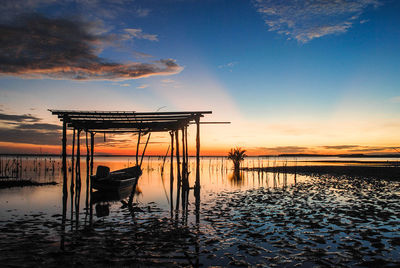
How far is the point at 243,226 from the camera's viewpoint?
32.6ft

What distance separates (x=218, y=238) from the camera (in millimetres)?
8516

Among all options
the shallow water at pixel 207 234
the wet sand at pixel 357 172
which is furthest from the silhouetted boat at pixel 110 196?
the wet sand at pixel 357 172

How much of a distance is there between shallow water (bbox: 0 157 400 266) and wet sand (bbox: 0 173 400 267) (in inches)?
1.0

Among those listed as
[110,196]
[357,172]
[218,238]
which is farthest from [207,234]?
[357,172]

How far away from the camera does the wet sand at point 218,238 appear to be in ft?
22.0

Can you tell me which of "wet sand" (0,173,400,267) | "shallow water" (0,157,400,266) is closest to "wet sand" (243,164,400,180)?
"shallow water" (0,157,400,266)

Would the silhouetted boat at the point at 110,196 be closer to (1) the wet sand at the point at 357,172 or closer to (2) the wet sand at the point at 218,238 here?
(2) the wet sand at the point at 218,238

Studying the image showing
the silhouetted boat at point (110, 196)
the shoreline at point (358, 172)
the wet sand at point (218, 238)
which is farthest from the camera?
the shoreline at point (358, 172)

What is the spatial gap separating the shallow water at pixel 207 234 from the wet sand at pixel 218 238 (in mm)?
25

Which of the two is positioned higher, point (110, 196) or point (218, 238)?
point (218, 238)

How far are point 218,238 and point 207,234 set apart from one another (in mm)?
539

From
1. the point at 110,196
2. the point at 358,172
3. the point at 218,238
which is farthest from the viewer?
the point at 358,172

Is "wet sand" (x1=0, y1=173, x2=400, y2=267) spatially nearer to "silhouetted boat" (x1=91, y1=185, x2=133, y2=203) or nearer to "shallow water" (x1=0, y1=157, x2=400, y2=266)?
"shallow water" (x1=0, y1=157, x2=400, y2=266)

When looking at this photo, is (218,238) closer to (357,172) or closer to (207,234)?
(207,234)
